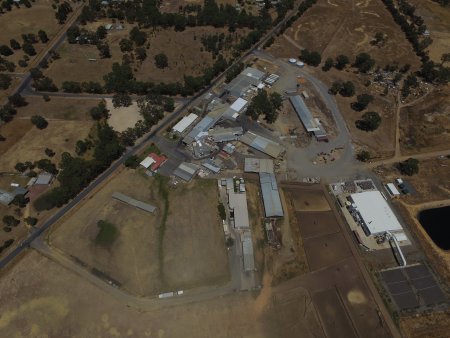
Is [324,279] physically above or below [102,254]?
above

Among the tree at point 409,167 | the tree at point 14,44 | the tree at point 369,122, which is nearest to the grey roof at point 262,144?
the tree at point 369,122

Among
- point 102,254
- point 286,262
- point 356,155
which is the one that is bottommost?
point 102,254

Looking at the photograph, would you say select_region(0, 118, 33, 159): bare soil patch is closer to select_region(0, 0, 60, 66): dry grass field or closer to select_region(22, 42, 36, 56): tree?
select_region(22, 42, 36, 56): tree

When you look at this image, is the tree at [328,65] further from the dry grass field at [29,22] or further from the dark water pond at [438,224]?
the dry grass field at [29,22]

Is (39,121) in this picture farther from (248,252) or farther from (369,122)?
(369,122)

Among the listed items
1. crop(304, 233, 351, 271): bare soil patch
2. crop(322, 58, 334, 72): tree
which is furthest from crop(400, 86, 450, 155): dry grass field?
crop(304, 233, 351, 271): bare soil patch

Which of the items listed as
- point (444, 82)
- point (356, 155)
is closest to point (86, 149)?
point (356, 155)

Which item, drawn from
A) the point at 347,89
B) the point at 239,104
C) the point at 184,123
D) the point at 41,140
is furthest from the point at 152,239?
the point at 347,89

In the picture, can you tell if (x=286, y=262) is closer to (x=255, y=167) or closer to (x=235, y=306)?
(x=235, y=306)
